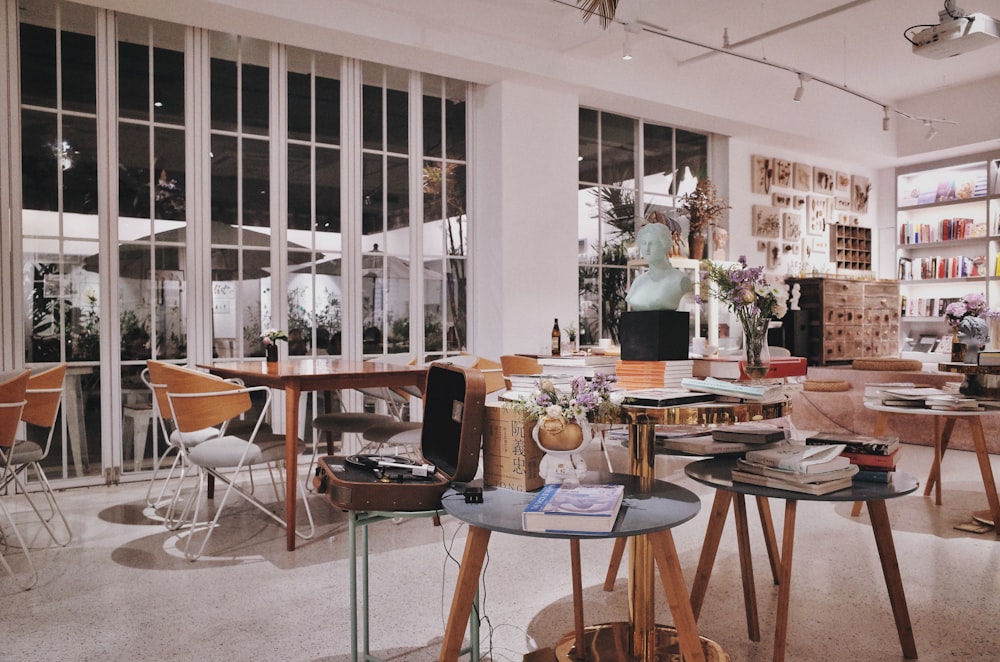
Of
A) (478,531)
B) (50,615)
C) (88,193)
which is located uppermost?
(88,193)

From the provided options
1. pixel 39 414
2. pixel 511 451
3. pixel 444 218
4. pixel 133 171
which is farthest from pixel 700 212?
pixel 511 451

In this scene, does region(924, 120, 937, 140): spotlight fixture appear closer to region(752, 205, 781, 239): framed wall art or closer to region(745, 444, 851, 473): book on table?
region(752, 205, 781, 239): framed wall art

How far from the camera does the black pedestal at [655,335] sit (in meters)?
2.67

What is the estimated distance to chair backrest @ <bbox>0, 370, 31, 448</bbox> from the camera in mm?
3328

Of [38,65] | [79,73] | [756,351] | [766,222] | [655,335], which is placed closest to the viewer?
[655,335]

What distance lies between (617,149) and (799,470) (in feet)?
21.0

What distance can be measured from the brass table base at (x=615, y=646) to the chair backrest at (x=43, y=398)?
2.93 metres

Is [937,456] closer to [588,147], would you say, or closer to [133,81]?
[588,147]

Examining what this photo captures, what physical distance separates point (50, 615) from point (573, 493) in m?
2.32

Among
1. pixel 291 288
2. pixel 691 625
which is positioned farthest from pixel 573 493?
pixel 291 288

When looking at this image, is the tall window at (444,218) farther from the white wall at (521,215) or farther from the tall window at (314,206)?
the tall window at (314,206)

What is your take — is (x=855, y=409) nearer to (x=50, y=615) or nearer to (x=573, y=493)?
(x=573, y=493)

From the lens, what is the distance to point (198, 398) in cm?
380

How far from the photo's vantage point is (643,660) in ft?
7.80
